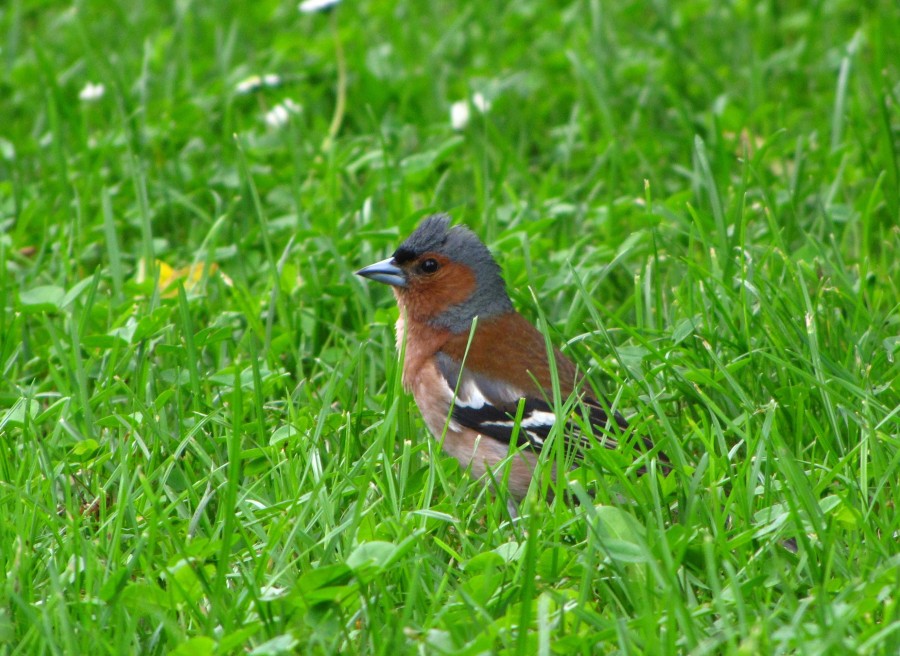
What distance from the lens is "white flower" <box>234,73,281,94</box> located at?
616cm

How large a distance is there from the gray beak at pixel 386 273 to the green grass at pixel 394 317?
247 millimetres

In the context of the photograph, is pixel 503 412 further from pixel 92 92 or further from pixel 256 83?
pixel 92 92

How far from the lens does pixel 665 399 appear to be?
3.75 m

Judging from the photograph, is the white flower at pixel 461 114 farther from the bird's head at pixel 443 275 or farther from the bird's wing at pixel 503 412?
the bird's wing at pixel 503 412

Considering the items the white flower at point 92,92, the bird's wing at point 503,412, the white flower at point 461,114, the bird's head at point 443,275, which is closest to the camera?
the bird's wing at point 503,412

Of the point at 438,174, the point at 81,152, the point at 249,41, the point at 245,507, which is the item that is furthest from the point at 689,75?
A: the point at 245,507

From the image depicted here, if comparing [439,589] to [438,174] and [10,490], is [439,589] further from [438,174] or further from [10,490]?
[438,174]

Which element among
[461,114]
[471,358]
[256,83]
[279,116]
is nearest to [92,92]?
[256,83]

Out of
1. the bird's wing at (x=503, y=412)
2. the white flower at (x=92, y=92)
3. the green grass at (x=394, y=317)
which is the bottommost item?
the bird's wing at (x=503, y=412)

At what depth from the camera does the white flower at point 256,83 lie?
6156mm

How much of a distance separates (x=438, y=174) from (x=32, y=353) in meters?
2.15

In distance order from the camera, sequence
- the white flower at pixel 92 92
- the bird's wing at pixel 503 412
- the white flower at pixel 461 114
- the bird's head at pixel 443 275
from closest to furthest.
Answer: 1. the bird's wing at pixel 503 412
2. the bird's head at pixel 443 275
3. the white flower at pixel 461 114
4. the white flower at pixel 92 92

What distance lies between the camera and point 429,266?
428 cm

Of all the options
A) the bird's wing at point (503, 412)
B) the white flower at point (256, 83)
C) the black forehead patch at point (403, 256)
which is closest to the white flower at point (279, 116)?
the white flower at point (256, 83)
